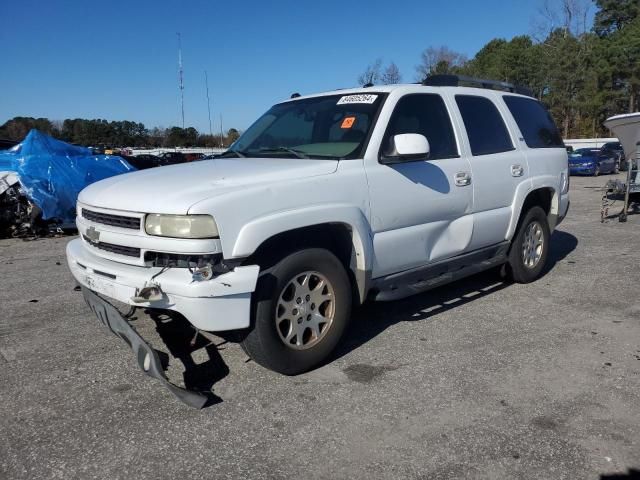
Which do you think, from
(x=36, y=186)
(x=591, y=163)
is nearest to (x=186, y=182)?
(x=36, y=186)

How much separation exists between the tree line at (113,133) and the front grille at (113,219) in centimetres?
5909

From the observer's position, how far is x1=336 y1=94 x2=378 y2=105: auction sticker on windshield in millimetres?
4250

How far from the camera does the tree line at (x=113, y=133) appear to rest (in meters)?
65.4

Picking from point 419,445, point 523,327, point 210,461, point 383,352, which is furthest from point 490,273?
point 210,461

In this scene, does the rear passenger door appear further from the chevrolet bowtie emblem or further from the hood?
the chevrolet bowtie emblem

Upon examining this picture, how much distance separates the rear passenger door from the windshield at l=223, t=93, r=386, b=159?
1.11m

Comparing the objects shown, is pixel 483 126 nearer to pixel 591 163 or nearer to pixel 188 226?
pixel 188 226

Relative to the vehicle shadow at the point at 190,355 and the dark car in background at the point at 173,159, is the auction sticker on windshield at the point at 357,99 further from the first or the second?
the dark car in background at the point at 173,159

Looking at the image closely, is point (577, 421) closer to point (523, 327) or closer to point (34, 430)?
point (523, 327)

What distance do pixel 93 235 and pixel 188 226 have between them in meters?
0.95

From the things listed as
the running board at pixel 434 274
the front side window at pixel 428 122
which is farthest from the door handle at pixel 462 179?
the running board at pixel 434 274

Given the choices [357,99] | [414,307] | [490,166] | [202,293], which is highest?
[357,99]

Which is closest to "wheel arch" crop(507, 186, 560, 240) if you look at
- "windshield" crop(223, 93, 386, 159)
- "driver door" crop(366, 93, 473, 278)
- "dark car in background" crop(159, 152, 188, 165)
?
"driver door" crop(366, 93, 473, 278)

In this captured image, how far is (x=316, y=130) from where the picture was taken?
4363 millimetres
